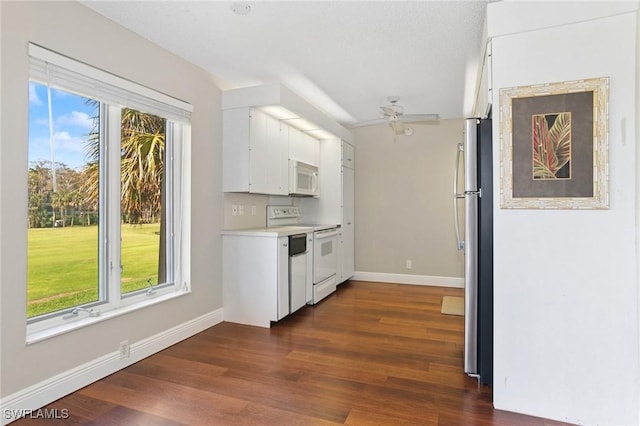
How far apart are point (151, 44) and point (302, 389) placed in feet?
9.27

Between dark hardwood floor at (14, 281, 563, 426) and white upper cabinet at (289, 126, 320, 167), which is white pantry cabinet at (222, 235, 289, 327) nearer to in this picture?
dark hardwood floor at (14, 281, 563, 426)

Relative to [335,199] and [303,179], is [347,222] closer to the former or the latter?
[335,199]

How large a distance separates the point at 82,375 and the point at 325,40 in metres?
2.93

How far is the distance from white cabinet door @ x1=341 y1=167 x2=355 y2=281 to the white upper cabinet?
19.0 inches

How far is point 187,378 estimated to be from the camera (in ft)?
7.72

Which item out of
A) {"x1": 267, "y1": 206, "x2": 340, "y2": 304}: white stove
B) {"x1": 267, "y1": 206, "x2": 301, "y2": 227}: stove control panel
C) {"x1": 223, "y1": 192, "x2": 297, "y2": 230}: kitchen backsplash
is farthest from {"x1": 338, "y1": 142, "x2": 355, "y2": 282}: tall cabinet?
{"x1": 223, "y1": 192, "x2": 297, "y2": 230}: kitchen backsplash

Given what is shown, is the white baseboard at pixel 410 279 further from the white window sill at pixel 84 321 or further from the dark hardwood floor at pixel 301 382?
the white window sill at pixel 84 321

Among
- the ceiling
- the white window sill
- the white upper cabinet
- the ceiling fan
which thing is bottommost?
the white window sill

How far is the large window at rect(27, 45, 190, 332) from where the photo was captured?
6.92ft

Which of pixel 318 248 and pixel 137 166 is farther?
pixel 318 248

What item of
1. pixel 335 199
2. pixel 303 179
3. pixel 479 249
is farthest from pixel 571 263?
pixel 335 199

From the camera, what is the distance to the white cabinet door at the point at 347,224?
201 inches

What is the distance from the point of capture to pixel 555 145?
1.90 metres

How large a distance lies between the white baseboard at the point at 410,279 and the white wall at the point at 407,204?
14 mm
